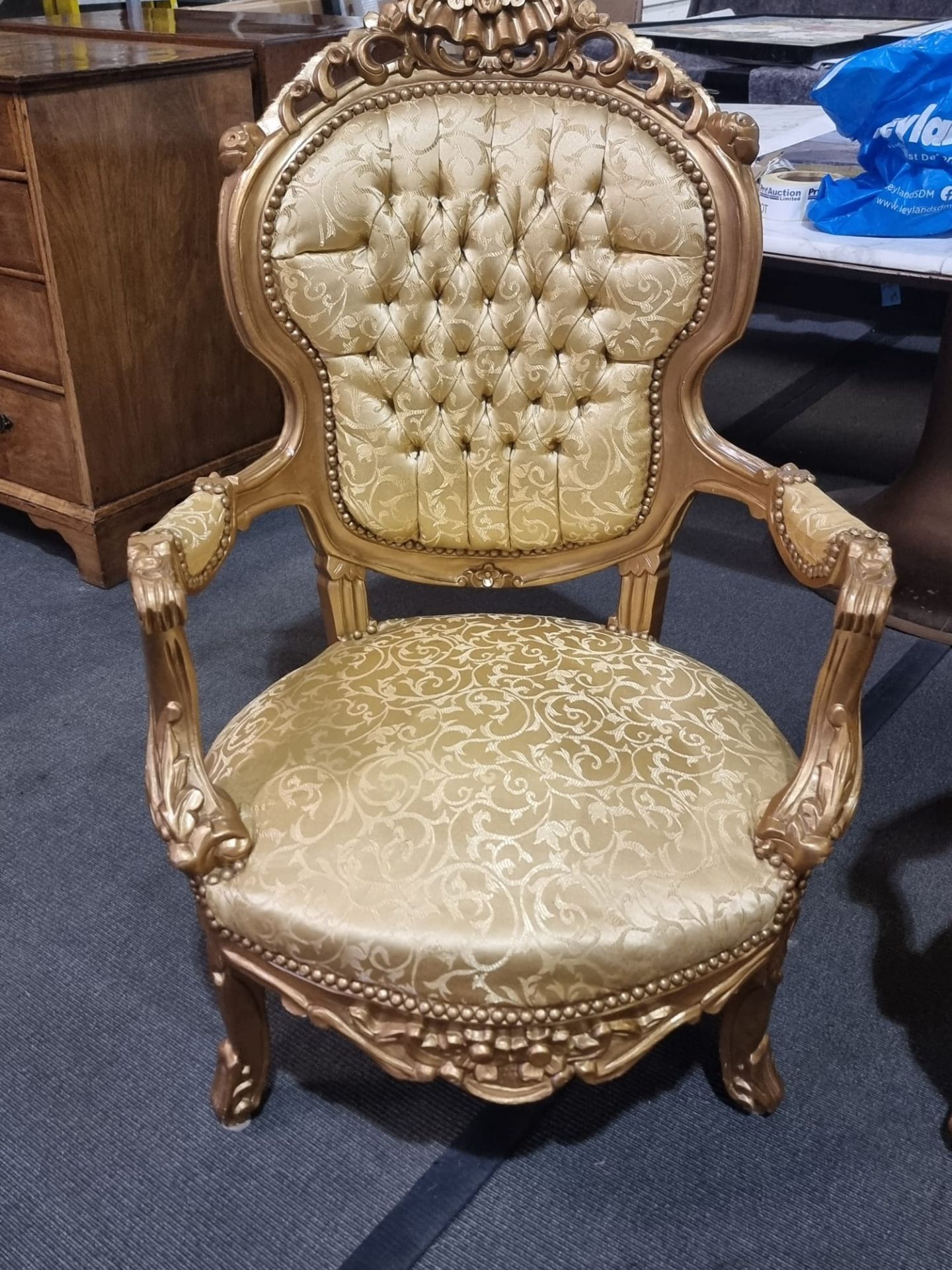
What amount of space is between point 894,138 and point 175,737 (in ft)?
4.84

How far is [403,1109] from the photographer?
129 centimetres

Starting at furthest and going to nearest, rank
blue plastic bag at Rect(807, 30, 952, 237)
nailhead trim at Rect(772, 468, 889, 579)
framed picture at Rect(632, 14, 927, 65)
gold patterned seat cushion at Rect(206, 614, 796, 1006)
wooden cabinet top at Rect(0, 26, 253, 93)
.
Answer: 1. framed picture at Rect(632, 14, 927, 65)
2. wooden cabinet top at Rect(0, 26, 253, 93)
3. blue plastic bag at Rect(807, 30, 952, 237)
4. nailhead trim at Rect(772, 468, 889, 579)
5. gold patterned seat cushion at Rect(206, 614, 796, 1006)

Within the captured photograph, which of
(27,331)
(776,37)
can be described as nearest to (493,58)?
(27,331)

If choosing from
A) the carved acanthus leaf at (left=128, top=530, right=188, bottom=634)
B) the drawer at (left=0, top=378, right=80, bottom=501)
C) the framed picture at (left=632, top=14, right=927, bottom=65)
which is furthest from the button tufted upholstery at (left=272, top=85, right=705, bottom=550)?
the framed picture at (left=632, top=14, right=927, bottom=65)

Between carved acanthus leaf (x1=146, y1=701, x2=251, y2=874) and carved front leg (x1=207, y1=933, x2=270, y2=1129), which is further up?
carved acanthus leaf (x1=146, y1=701, x2=251, y2=874)

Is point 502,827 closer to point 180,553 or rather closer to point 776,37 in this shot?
point 180,553

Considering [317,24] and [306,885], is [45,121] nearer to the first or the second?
[317,24]

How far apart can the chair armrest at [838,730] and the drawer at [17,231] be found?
5.36 ft

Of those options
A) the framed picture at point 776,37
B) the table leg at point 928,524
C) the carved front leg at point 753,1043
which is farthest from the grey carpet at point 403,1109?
the framed picture at point 776,37

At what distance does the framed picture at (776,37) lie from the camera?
3.16 metres

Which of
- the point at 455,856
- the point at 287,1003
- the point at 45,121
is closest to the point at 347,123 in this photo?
the point at 455,856

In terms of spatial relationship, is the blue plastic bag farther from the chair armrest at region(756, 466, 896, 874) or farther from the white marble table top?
the chair armrest at region(756, 466, 896, 874)

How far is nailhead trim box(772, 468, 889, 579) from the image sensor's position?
1068mm

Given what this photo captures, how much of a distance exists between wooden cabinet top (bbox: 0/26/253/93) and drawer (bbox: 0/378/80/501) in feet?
1.82
